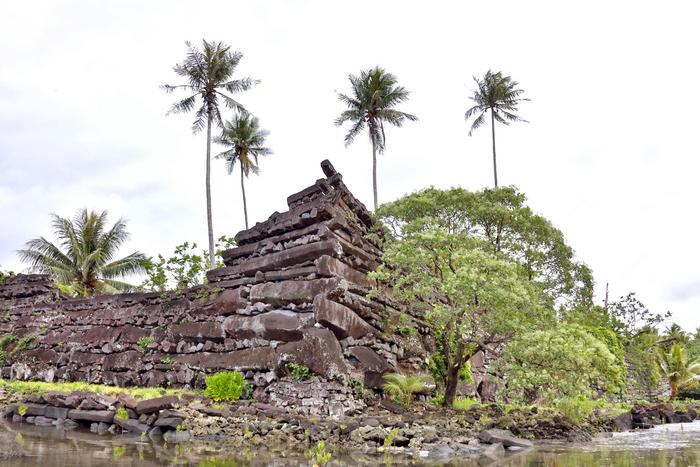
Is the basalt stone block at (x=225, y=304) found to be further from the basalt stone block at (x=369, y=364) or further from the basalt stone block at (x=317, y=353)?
the basalt stone block at (x=369, y=364)

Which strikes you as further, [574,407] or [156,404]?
[574,407]

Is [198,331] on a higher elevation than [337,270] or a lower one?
lower

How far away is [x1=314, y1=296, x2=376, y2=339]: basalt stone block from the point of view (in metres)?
12.5

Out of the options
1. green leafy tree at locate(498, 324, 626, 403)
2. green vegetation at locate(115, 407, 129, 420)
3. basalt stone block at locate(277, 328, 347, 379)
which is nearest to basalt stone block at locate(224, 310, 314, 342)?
basalt stone block at locate(277, 328, 347, 379)

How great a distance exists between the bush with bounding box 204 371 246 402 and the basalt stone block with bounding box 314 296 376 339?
242cm

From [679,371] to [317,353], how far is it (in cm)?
3065

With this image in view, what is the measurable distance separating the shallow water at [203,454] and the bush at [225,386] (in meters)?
2.20

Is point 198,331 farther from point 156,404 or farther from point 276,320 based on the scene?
point 156,404

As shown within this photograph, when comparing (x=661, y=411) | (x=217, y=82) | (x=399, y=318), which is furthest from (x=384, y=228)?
(x=217, y=82)

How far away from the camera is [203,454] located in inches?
347

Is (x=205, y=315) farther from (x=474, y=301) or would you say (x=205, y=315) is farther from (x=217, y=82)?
(x=217, y=82)

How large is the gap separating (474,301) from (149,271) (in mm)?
10888

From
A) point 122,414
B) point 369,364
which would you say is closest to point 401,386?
point 369,364

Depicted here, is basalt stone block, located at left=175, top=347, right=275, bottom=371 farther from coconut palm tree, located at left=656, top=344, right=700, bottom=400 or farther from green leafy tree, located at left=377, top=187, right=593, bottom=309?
coconut palm tree, located at left=656, top=344, right=700, bottom=400
